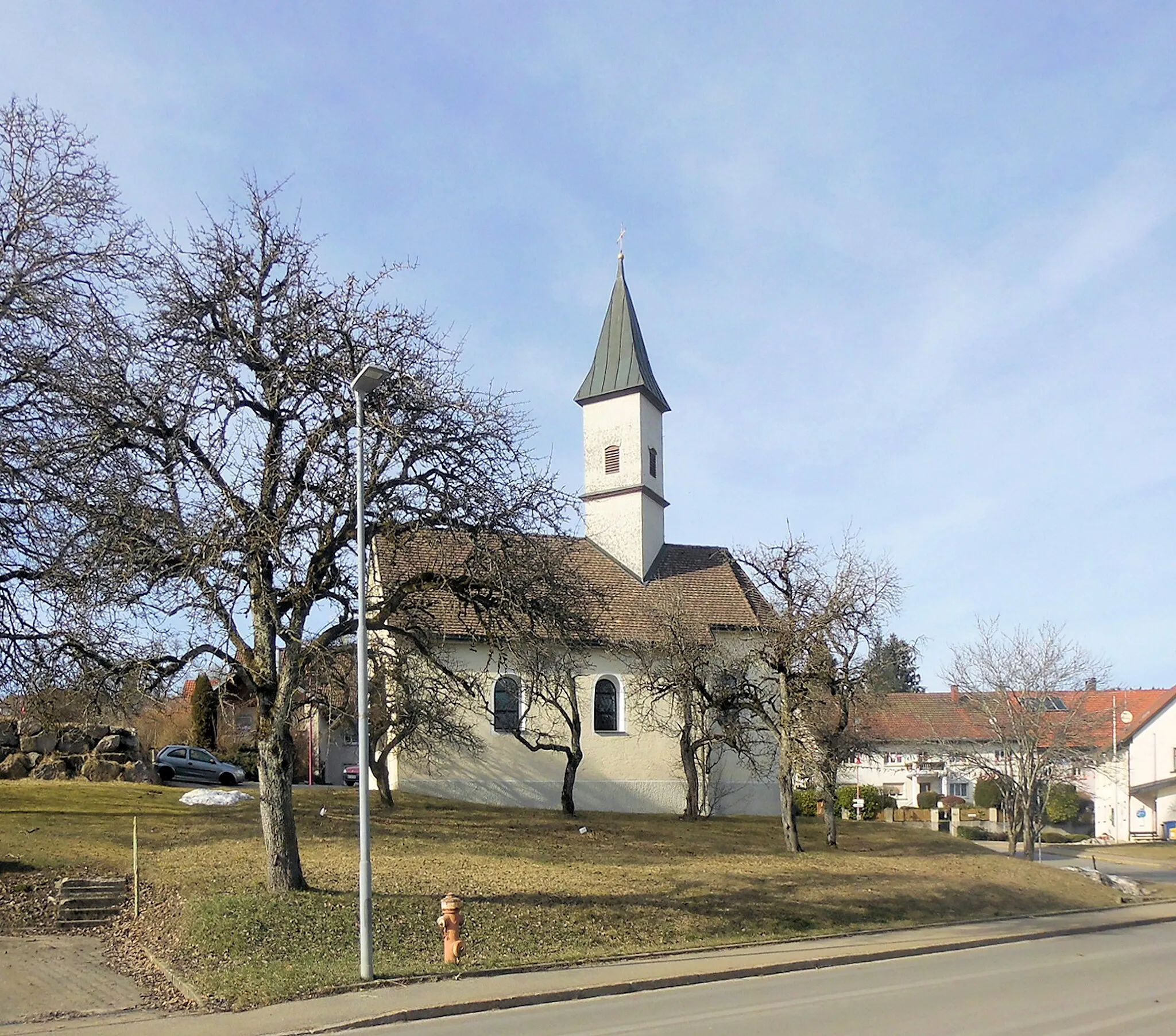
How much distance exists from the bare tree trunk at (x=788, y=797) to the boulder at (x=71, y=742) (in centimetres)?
2042

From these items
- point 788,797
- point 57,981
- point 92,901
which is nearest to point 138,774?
point 92,901

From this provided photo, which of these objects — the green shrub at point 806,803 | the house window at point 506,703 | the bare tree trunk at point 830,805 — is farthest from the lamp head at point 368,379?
the green shrub at point 806,803

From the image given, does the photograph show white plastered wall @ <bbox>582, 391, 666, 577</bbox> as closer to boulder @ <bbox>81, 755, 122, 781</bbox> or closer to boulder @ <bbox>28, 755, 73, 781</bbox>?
boulder @ <bbox>81, 755, 122, 781</bbox>

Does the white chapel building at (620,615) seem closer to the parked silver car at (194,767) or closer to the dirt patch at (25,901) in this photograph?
the parked silver car at (194,767)

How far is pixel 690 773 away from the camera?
35250mm

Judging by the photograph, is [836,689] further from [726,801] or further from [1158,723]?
[1158,723]

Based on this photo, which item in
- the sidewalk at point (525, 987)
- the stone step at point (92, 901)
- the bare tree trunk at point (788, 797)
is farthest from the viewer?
the bare tree trunk at point (788, 797)

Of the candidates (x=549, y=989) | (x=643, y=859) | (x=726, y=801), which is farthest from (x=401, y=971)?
(x=726, y=801)

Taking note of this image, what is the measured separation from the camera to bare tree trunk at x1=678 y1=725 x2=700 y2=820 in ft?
114

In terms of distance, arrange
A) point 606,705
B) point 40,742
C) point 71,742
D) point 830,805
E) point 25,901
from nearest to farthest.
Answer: point 25,901 < point 830,805 < point 40,742 < point 71,742 < point 606,705

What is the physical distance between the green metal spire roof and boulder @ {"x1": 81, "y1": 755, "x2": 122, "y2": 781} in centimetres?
2161

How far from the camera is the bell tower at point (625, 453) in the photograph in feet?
134

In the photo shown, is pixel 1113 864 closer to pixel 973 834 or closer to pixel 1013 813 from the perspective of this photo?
pixel 973 834

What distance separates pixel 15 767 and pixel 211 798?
739 cm
